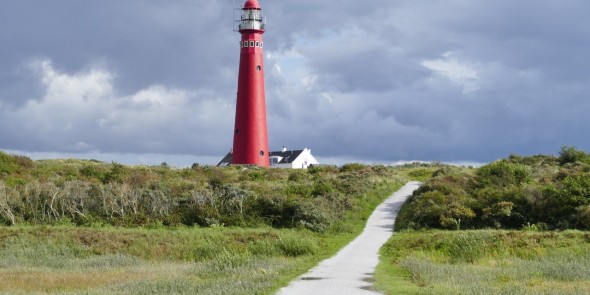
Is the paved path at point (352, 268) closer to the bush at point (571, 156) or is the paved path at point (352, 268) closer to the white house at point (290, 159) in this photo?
the bush at point (571, 156)

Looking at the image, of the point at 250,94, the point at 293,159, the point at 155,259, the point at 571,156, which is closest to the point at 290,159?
the point at 293,159

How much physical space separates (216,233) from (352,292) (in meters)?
16.5

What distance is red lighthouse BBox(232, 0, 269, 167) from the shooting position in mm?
61281

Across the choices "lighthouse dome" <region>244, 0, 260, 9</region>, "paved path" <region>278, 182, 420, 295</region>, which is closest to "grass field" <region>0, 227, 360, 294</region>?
"paved path" <region>278, 182, 420, 295</region>

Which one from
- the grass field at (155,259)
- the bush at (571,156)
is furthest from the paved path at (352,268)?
the bush at (571,156)

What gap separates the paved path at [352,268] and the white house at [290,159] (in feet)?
139

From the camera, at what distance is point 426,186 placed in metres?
45.5

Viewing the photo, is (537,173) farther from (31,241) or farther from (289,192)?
(31,241)

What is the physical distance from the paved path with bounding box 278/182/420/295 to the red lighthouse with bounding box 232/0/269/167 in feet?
66.1

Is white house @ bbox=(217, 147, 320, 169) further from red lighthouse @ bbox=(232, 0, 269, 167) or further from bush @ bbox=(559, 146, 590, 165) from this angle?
bush @ bbox=(559, 146, 590, 165)

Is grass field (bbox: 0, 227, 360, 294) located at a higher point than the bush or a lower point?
lower

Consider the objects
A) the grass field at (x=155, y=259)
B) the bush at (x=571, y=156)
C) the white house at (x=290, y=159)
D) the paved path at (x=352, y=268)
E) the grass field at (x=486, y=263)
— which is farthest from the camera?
the white house at (x=290, y=159)

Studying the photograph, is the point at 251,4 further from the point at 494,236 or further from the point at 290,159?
the point at 494,236

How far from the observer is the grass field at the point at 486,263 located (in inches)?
857
